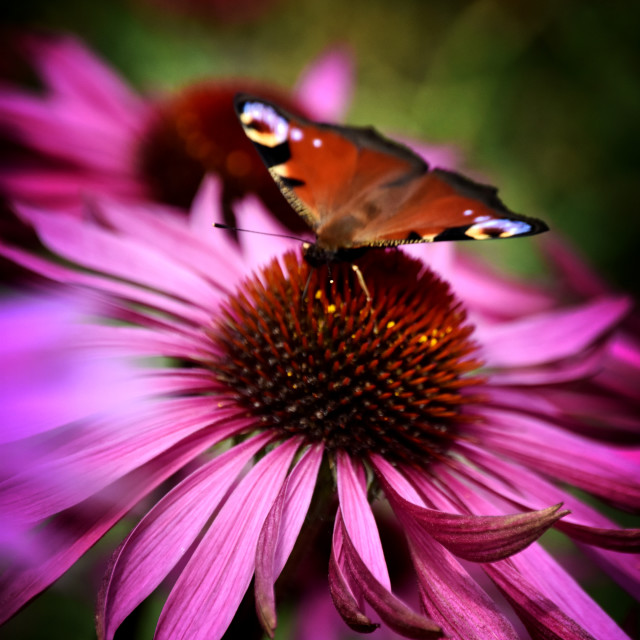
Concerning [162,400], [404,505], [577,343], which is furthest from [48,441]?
[577,343]

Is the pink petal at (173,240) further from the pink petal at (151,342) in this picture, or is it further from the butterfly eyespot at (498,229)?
the butterfly eyespot at (498,229)

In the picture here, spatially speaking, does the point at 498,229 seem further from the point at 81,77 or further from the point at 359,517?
the point at 81,77

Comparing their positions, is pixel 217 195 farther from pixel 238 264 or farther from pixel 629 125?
pixel 629 125

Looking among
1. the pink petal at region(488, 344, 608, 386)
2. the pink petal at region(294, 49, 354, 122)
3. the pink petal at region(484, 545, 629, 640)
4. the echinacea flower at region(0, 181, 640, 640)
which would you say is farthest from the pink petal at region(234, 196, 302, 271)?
the pink petal at region(294, 49, 354, 122)

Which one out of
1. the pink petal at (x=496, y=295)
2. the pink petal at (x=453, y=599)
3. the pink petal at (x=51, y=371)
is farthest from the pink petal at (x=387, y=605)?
the pink petal at (x=496, y=295)

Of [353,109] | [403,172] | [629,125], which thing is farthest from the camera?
[353,109]

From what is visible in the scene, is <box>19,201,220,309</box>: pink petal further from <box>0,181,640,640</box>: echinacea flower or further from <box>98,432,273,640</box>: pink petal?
<box>98,432,273,640</box>: pink petal
